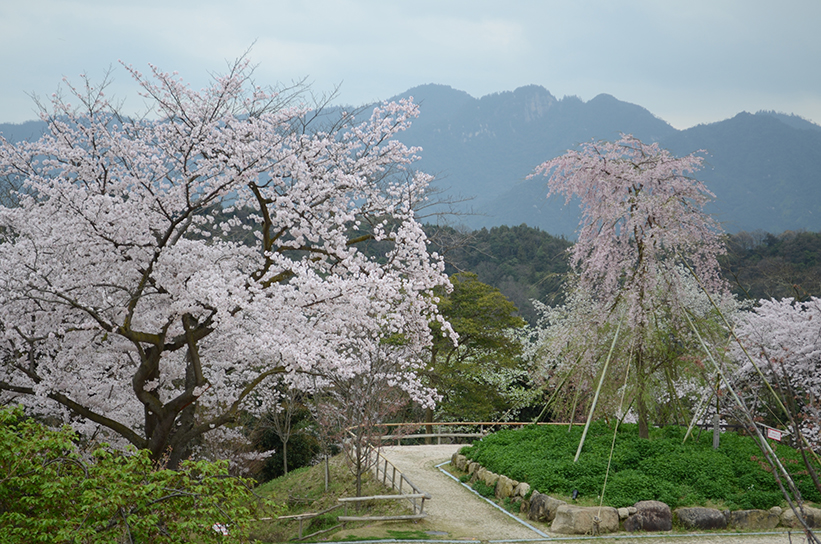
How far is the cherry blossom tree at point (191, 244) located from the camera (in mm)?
8680

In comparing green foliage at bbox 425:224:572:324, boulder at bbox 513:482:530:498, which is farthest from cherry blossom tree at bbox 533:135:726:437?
green foliage at bbox 425:224:572:324

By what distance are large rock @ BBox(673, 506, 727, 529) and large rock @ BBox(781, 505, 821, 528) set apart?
3.09ft

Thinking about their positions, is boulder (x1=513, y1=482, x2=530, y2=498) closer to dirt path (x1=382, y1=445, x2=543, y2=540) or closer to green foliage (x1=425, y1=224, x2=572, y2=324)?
dirt path (x1=382, y1=445, x2=543, y2=540)

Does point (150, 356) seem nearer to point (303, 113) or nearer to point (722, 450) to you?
point (303, 113)

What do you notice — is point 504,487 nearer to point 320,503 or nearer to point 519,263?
point 320,503

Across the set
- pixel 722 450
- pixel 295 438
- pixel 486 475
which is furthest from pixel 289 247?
pixel 295 438

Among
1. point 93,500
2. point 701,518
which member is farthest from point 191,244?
point 701,518

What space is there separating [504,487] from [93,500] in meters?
7.27

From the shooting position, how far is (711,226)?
10.6 m

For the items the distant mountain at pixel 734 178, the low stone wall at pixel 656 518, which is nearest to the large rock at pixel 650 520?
the low stone wall at pixel 656 518

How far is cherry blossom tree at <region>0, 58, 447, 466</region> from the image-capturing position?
8.68 m

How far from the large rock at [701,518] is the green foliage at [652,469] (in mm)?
193

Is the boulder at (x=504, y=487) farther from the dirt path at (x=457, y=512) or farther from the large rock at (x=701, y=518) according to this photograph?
the large rock at (x=701, y=518)

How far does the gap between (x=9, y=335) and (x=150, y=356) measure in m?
2.21
